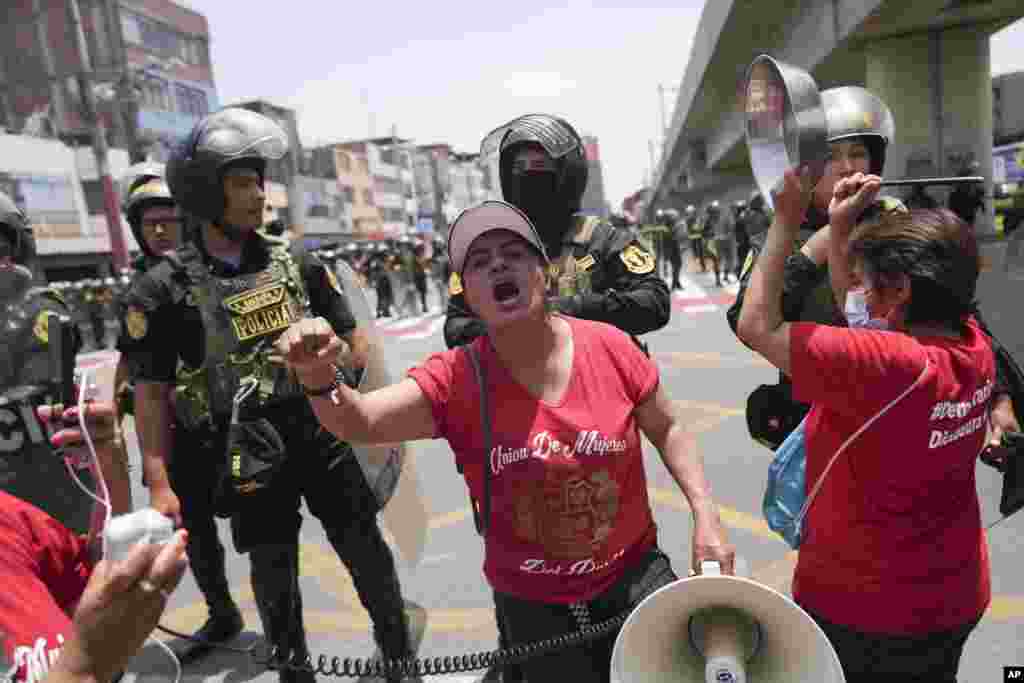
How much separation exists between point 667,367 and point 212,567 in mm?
6084

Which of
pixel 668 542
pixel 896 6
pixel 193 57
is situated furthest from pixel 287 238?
pixel 193 57

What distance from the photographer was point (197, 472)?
3.04 meters

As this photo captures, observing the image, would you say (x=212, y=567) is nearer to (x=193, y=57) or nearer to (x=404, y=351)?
(x=404, y=351)

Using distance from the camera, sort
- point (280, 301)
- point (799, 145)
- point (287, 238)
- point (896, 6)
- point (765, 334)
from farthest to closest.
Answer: point (896, 6)
point (287, 238)
point (280, 301)
point (765, 334)
point (799, 145)

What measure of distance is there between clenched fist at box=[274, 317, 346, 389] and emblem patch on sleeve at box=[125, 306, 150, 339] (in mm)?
1196

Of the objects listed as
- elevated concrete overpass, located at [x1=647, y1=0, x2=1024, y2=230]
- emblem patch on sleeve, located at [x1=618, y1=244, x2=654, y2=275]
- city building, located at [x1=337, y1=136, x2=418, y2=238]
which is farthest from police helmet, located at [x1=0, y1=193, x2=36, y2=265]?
city building, located at [x1=337, y1=136, x2=418, y2=238]

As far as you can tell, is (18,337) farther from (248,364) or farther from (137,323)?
(248,364)

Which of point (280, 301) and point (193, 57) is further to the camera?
point (193, 57)

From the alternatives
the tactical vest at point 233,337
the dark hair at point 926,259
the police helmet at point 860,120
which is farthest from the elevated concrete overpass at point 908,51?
the tactical vest at point 233,337

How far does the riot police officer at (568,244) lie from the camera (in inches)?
101

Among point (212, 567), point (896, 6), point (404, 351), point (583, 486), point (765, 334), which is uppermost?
point (896, 6)

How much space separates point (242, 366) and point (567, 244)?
121 cm

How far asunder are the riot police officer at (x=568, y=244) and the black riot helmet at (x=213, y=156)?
0.82 metres

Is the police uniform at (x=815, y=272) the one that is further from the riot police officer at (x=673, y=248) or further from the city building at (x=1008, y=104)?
the city building at (x=1008, y=104)
